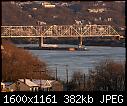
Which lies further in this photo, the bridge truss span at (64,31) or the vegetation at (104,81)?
the bridge truss span at (64,31)

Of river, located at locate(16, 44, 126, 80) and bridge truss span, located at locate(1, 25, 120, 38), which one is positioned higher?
bridge truss span, located at locate(1, 25, 120, 38)

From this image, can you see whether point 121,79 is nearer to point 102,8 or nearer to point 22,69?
point 22,69

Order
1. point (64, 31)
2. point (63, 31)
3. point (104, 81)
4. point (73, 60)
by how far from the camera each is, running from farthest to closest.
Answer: point (63, 31)
point (64, 31)
point (73, 60)
point (104, 81)

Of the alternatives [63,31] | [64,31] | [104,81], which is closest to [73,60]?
[104,81]

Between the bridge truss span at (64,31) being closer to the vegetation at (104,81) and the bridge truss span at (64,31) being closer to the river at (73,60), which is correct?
the river at (73,60)

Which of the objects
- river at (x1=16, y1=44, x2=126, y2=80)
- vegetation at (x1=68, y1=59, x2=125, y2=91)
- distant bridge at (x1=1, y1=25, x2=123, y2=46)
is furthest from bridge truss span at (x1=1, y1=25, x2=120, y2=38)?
vegetation at (x1=68, y1=59, x2=125, y2=91)

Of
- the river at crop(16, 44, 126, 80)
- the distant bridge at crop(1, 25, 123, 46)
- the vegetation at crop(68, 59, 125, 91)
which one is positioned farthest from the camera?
the distant bridge at crop(1, 25, 123, 46)

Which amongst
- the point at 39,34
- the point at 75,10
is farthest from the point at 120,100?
the point at 75,10

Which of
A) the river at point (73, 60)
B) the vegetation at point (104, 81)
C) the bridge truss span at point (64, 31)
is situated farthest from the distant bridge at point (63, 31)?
the vegetation at point (104, 81)

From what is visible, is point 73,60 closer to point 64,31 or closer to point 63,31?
point 64,31

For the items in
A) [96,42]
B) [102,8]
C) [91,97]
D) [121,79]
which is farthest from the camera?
[102,8]

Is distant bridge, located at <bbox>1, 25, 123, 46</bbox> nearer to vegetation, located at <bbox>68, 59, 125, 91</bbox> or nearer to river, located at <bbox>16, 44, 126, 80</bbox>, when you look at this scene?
river, located at <bbox>16, 44, 126, 80</bbox>
